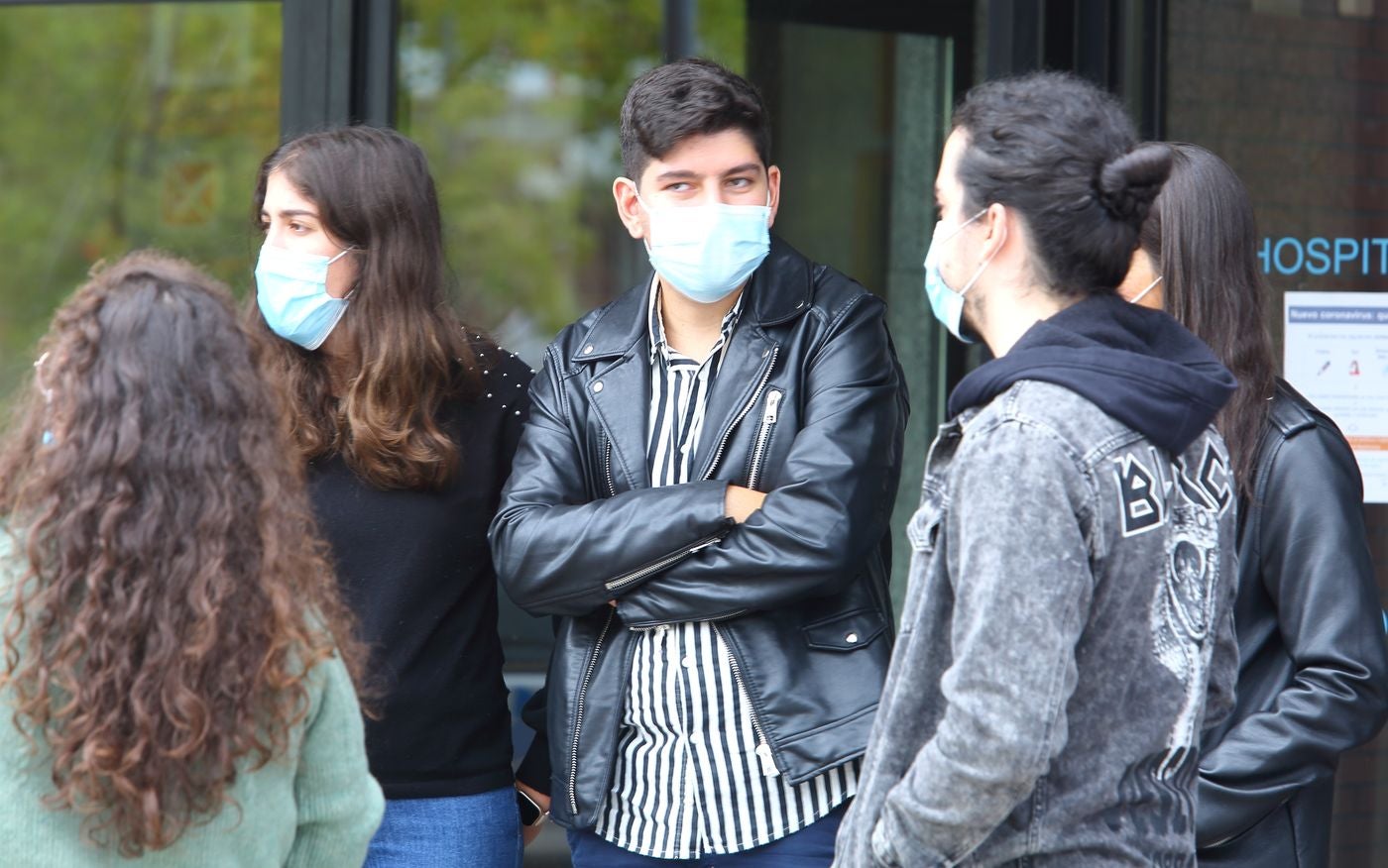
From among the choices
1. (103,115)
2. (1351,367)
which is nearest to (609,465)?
(1351,367)

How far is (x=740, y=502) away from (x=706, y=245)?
0.47 meters

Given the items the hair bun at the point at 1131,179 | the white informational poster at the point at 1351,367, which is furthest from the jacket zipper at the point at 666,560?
the white informational poster at the point at 1351,367

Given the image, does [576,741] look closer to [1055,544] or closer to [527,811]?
[527,811]

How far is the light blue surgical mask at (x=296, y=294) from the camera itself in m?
2.70

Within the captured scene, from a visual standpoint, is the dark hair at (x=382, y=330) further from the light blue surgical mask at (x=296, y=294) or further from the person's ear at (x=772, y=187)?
the person's ear at (x=772, y=187)

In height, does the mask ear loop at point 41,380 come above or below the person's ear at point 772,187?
below

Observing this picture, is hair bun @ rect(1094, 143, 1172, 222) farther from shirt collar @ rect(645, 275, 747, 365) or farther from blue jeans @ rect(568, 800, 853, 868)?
blue jeans @ rect(568, 800, 853, 868)

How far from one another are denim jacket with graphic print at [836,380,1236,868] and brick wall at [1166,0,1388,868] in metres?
1.92

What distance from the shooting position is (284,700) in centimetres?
177

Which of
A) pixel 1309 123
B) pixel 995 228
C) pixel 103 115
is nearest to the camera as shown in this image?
pixel 995 228

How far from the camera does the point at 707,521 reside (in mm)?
2465

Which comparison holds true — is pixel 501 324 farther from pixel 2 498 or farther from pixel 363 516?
pixel 2 498

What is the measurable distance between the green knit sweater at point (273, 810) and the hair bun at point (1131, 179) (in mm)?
1080

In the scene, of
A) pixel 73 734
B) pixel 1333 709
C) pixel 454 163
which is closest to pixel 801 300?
pixel 1333 709
